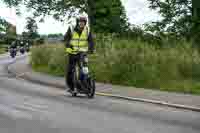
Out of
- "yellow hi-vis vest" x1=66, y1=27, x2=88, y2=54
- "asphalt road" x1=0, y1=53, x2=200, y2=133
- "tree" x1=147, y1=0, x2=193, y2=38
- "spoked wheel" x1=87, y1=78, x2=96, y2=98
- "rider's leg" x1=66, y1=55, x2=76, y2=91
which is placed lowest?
"asphalt road" x1=0, y1=53, x2=200, y2=133

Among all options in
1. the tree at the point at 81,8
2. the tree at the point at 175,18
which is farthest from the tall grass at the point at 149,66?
the tree at the point at 81,8

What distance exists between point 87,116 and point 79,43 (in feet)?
11.3

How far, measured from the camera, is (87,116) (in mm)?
9375

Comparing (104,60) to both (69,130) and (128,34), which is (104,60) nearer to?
(128,34)

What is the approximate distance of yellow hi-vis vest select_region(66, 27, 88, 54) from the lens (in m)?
12.5

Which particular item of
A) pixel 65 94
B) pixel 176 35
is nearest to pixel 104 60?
pixel 65 94

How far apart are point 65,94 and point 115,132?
→ 5.88 m

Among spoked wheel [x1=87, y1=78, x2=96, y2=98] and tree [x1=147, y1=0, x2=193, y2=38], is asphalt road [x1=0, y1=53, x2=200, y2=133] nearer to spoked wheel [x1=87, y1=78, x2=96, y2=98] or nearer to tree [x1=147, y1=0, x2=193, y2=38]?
spoked wheel [x1=87, y1=78, x2=96, y2=98]

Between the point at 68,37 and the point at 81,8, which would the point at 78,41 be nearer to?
the point at 68,37

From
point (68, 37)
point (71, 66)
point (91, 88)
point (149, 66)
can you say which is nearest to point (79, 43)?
point (68, 37)

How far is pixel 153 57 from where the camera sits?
1684cm

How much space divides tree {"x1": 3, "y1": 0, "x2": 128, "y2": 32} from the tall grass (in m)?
20.4

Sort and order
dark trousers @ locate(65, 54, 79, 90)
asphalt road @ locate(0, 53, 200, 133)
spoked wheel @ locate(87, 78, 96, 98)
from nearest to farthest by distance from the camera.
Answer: asphalt road @ locate(0, 53, 200, 133)
spoked wheel @ locate(87, 78, 96, 98)
dark trousers @ locate(65, 54, 79, 90)

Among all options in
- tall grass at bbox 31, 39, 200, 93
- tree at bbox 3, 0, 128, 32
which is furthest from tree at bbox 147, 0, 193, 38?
tree at bbox 3, 0, 128, 32
